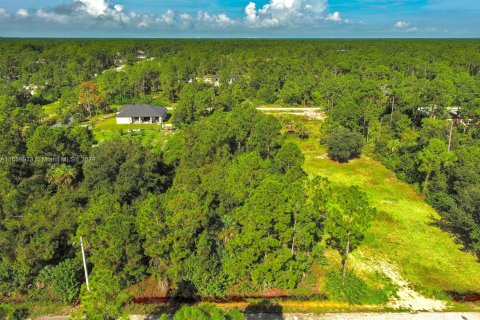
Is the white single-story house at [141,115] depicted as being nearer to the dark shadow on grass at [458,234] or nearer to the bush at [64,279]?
the bush at [64,279]

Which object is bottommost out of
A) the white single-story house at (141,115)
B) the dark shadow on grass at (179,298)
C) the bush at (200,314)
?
the dark shadow on grass at (179,298)

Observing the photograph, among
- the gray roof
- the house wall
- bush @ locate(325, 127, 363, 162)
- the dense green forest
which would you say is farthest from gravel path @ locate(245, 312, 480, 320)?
the house wall

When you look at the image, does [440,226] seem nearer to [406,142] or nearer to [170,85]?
[406,142]

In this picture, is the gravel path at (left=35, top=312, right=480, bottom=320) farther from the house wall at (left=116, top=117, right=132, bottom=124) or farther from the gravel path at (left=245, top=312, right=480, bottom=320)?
the house wall at (left=116, top=117, right=132, bottom=124)

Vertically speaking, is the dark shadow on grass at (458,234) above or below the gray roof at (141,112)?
below

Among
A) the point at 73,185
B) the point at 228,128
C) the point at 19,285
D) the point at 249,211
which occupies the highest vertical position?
the point at 228,128

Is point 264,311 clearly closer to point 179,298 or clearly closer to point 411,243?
point 179,298

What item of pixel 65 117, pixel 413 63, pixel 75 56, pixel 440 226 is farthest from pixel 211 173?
pixel 75 56

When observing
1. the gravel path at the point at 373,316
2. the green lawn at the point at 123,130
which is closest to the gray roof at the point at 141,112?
the green lawn at the point at 123,130
